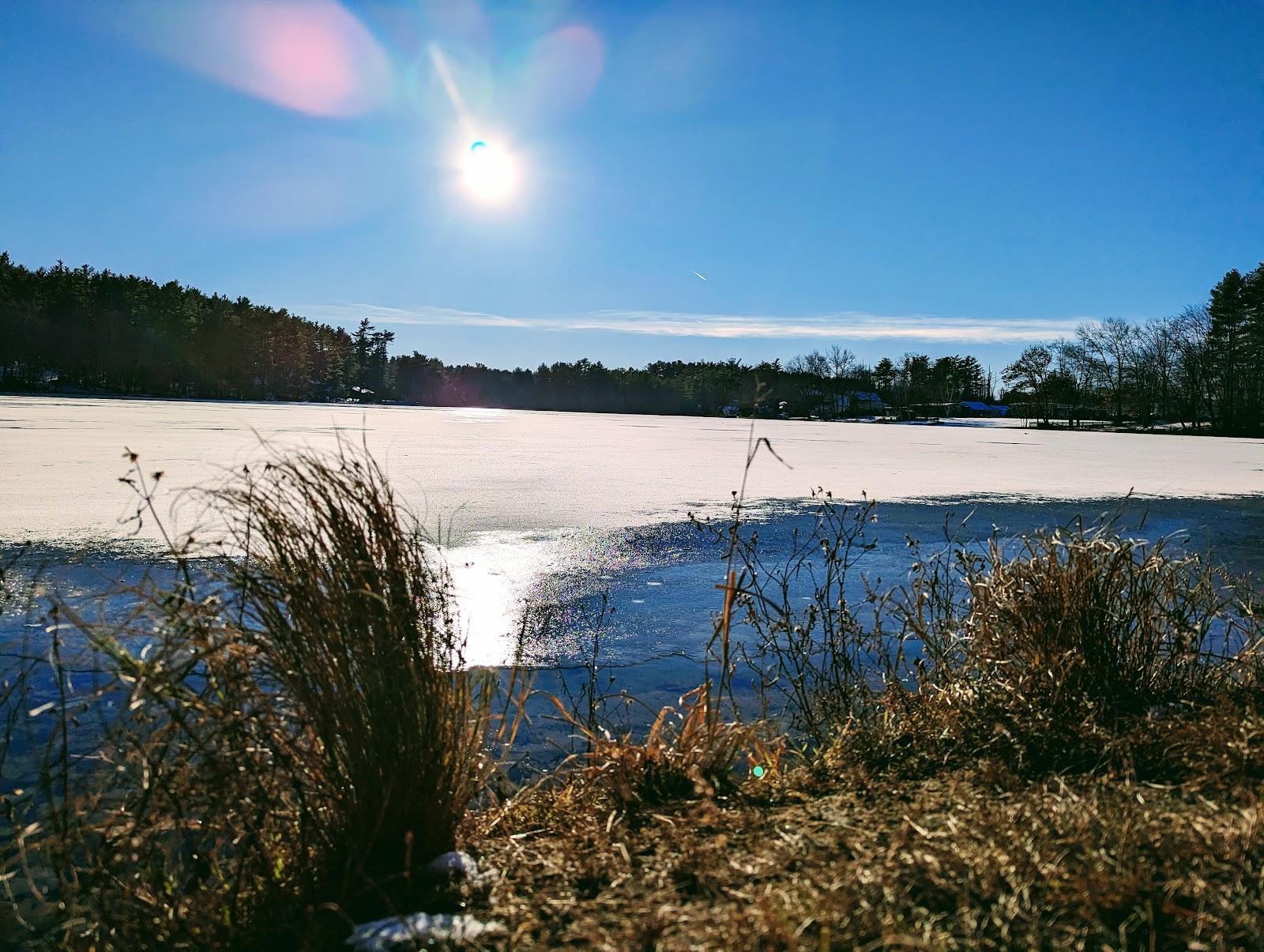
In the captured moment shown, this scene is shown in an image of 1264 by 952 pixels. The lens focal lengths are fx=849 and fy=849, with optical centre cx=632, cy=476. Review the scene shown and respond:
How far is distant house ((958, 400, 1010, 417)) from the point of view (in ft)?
333

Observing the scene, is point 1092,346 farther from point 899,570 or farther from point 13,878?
point 13,878

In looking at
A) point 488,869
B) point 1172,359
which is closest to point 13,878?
point 488,869

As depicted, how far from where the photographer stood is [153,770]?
2252 mm

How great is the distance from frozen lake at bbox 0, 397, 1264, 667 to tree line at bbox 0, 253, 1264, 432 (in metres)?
41.6

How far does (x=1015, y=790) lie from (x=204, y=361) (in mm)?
103788

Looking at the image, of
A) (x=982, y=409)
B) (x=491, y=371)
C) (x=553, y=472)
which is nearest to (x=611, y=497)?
(x=553, y=472)

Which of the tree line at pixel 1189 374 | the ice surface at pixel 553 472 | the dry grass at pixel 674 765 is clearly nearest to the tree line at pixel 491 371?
the tree line at pixel 1189 374

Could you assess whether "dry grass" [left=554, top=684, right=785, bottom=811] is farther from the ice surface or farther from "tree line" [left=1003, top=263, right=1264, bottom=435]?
"tree line" [left=1003, top=263, right=1264, bottom=435]

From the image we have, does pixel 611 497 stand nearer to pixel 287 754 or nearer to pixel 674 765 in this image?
pixel 674 765

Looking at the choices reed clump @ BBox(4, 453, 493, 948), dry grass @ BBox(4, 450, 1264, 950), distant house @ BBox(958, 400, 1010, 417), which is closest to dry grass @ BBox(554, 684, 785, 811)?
dry grass @ BBox(4, 450, 1264, 950)

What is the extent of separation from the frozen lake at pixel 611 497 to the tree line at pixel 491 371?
41.6 metres

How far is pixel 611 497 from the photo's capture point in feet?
43.0

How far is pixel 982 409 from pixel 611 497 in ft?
341

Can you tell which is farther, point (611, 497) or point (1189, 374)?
point (1189, 374)
